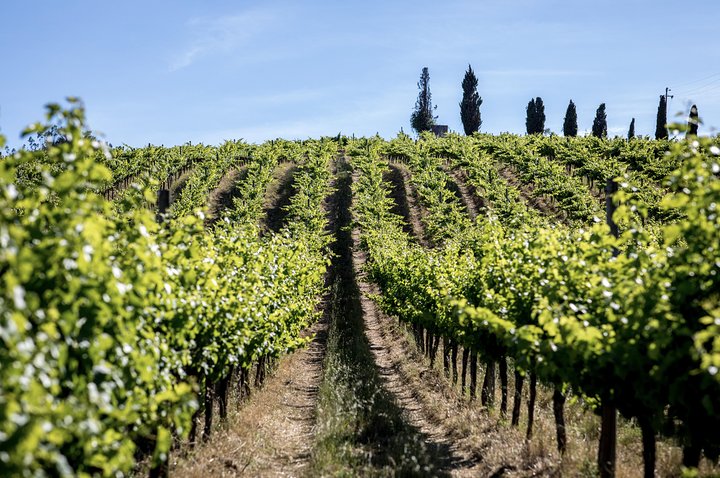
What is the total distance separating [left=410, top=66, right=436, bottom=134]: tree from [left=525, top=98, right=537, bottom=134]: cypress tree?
1742 cm

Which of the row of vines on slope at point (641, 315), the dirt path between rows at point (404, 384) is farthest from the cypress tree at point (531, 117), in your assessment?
the row of vines on slope at point (641, 315)

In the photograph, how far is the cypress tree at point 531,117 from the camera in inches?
3922

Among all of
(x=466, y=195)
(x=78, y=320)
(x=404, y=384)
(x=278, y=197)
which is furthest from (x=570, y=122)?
(x=78, y=320)

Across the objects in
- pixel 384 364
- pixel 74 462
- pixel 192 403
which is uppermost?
pixel 192 403

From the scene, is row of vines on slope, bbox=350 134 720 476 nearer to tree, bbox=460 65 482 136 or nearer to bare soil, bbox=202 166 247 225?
bare soil, bbox=202 166 247 225

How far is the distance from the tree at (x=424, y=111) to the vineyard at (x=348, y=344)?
8389 cm

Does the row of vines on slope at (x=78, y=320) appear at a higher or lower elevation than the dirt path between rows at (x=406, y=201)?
lower

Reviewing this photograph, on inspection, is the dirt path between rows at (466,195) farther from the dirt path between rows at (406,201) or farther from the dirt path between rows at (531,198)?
the dirt path between rows at (406,201)

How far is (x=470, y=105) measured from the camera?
97.3 m

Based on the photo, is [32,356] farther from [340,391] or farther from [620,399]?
[340,391]

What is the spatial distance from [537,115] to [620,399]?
318ft

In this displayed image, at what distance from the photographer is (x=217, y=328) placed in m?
10.3

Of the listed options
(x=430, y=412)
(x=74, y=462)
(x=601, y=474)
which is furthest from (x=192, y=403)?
(x=430, y=412)

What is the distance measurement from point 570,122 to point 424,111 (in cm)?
2639
